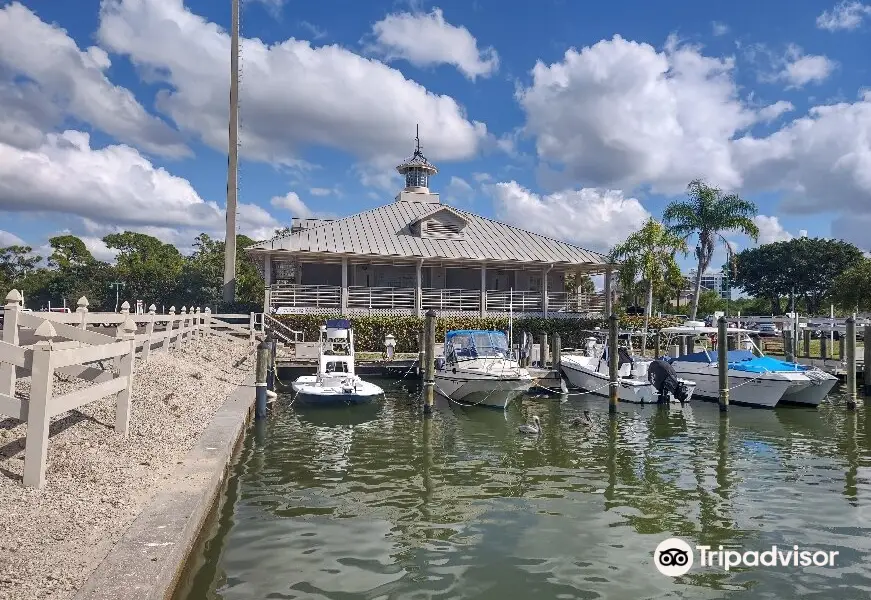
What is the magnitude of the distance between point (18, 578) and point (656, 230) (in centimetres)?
3902

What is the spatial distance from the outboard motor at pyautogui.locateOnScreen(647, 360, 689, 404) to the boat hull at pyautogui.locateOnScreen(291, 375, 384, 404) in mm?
9199

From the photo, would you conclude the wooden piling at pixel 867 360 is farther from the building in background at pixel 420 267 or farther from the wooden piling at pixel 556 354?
the building in background at pixel 420 267

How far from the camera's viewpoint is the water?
23.7ft

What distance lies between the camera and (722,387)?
19688 millimetres

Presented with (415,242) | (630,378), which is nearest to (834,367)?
(630,378)

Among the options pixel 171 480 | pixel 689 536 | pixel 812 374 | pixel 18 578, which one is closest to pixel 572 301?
pixel 812 374

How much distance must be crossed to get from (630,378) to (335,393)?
1038 centimetres

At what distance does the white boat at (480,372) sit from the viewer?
19.7 meters

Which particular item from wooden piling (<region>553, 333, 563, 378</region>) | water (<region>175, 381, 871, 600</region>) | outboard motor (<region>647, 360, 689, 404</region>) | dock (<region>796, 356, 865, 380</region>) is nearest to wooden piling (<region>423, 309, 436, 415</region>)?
water (<region>175, 381, 871, 600</region>)

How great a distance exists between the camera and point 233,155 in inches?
1655

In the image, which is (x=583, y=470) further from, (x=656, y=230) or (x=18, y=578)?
(x=656, y=230)

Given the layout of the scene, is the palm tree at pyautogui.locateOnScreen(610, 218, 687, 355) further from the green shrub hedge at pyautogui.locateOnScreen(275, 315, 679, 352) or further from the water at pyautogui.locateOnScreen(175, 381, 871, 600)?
the water at pyautogui.locateOnScreen(175, 381, 871, 600)

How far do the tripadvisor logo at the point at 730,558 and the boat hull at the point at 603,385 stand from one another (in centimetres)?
1316

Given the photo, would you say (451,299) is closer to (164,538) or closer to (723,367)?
(723,367)
